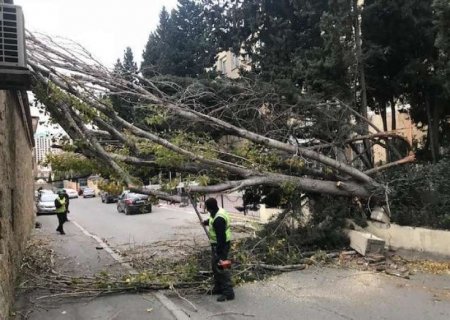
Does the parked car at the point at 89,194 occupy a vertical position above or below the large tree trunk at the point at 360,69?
below

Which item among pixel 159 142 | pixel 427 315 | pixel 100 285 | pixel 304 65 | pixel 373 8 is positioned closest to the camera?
pixel 427 315

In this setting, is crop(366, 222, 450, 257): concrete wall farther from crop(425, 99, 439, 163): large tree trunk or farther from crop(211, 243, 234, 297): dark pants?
crop(425, 99, 439, 163): large tree trunk

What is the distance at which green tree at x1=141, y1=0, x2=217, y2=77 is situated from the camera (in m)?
23.4

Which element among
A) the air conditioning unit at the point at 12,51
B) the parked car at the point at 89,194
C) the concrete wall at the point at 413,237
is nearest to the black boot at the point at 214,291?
the concrete wall at the point at 413,237

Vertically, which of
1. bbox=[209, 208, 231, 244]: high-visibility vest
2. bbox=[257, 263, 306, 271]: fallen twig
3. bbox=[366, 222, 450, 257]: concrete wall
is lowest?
bbox=[257, 263, 306, 271]: fallen twig

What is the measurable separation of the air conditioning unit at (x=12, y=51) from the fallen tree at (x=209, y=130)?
3.93 metres

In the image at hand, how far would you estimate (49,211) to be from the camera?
110ft

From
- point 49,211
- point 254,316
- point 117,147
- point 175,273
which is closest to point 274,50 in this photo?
point 117,147

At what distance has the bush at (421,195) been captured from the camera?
1017 centimetres

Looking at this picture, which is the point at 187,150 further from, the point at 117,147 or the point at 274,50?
the point at 274,50

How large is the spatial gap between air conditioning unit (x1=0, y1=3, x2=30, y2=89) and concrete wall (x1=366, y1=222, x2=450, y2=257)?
25.5 ft

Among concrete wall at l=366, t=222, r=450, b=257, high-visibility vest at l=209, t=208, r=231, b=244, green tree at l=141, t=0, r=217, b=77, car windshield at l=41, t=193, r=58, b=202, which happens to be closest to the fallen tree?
concrete wall at l=366, t=222, r=450, b=257

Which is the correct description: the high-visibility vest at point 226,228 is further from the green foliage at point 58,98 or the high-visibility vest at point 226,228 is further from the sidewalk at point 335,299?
the green foliage at point 58,98

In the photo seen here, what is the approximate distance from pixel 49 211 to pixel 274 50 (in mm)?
23032
